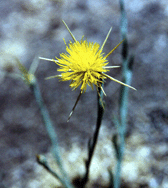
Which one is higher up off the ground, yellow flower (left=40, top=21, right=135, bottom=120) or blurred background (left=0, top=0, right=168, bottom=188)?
blurred background (left=0, top=0, right=168, bottom=188)

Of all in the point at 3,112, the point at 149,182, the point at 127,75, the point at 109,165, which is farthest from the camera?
the point at 3,112

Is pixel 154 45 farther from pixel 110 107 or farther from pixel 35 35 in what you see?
pixel 35 35

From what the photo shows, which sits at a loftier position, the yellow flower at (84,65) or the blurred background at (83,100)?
the blurred background at (83,100)

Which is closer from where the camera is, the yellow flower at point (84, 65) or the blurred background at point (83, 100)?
the yellow flower at point (84, 65)

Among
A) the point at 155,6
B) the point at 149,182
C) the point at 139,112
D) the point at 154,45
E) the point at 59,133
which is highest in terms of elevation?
the point at 155,6

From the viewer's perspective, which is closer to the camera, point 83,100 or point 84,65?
point 84,65

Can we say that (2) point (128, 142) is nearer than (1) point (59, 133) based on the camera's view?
Yes

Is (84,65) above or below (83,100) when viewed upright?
below

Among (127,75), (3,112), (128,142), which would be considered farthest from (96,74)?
(3,112)
